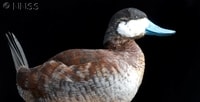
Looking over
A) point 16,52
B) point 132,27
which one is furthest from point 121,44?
point 16,52

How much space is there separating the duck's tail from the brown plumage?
0.04 meters

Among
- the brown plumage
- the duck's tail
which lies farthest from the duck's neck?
the duck's tail

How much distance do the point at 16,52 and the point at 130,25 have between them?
256mm

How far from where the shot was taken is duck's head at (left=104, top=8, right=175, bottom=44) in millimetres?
916

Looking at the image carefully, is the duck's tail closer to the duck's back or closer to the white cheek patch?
the duck's back

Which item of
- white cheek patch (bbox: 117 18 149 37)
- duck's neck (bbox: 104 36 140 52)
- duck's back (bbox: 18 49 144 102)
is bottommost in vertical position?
duck's back (bbox: 18 49 144 102)

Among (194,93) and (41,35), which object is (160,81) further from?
(41,35)

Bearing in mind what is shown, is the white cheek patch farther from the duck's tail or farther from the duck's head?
the duck's tail

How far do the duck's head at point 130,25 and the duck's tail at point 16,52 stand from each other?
0.62ft

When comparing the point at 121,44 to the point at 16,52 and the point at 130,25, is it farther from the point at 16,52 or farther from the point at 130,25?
the point at 16,52

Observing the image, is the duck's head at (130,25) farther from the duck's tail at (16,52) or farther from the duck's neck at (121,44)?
the duck's tail at (16,52)

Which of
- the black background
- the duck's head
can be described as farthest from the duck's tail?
the duck's head

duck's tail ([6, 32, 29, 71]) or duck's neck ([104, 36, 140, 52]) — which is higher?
duck's neck ([104, 36, 140, 52])

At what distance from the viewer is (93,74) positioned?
2.94 feet
